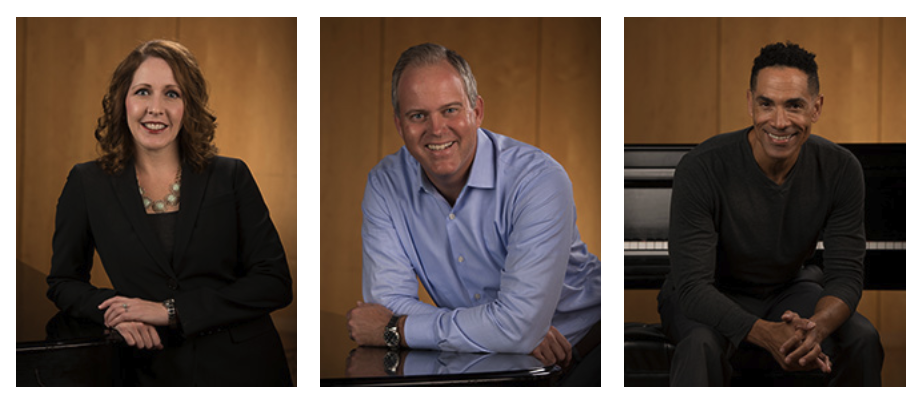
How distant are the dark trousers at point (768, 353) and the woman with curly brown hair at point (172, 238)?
1.37 meters

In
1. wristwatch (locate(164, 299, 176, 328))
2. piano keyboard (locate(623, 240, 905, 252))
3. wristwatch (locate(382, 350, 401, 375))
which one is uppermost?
piano keyboard (locate(623, 240, 905, 252))

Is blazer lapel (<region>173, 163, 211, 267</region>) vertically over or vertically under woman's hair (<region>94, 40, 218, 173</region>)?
under

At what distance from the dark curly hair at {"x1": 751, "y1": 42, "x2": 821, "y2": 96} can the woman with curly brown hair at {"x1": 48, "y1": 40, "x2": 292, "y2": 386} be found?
180 centimetres

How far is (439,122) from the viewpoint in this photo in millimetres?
3188

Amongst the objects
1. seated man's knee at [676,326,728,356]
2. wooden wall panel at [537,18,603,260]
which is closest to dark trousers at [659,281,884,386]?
seated man's knee at [676,326,728,356]

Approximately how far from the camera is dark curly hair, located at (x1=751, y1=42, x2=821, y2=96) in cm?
320

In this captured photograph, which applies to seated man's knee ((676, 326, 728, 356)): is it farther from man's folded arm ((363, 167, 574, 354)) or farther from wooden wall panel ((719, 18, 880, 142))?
wooden wall panel ((719, 18, 880, 142))

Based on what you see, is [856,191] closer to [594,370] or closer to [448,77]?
[594,370]

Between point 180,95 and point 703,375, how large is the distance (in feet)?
6.63

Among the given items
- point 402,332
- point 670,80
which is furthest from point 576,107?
point 402,332

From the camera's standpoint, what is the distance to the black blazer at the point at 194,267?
122 inches

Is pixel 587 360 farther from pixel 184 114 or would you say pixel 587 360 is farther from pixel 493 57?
pixel 184 114

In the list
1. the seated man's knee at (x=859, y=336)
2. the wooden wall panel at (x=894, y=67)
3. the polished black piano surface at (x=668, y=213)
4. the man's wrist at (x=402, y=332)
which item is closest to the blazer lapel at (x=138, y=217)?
the man's wrist at (x=402, y=332)

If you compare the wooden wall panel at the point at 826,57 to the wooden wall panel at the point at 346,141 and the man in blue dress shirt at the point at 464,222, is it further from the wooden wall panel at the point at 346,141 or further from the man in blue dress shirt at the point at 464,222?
the wooden wall panel at the point at 346,141
